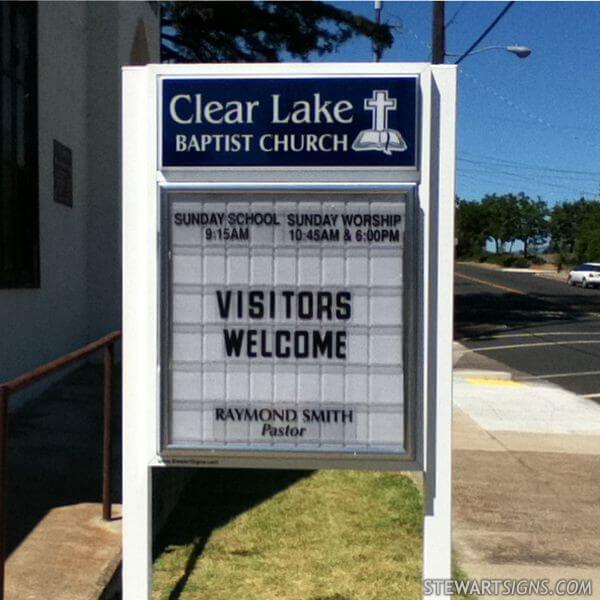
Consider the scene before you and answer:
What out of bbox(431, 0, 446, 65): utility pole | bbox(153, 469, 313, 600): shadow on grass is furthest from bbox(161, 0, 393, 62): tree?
bbox(153, 469, 313, 600): shadow on grass

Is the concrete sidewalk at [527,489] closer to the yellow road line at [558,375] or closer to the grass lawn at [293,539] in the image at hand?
the grass lawn at [293,539]

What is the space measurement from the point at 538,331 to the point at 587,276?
96.5ft

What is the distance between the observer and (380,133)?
402 cm

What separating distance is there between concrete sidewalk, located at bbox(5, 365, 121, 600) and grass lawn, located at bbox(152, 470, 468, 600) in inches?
16.7

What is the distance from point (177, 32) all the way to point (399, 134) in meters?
17.3

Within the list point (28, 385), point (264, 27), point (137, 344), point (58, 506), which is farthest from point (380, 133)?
point (264, 27)

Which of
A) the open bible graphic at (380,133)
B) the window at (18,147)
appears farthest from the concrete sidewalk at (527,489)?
the window at (18,147)

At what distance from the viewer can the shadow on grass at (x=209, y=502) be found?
581cm

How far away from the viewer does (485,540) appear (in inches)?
242

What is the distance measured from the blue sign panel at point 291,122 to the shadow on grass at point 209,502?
2.42m

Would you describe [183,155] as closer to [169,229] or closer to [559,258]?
[169,229]

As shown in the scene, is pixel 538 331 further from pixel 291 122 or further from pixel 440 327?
pixel 291 122

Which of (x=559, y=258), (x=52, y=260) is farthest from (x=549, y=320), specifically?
(x=559, y=258)

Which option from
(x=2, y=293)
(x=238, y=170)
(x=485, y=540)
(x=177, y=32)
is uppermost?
(x=177, y=32)
